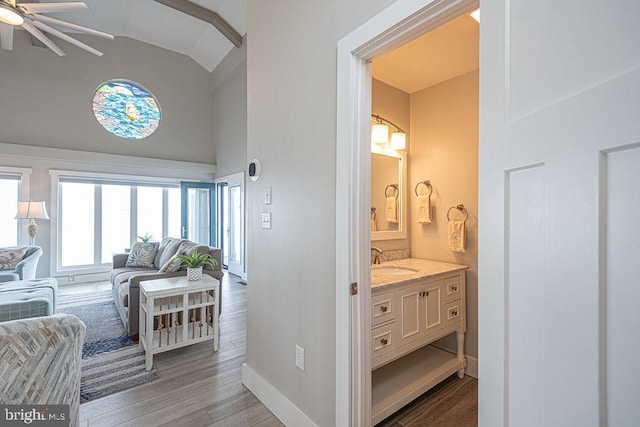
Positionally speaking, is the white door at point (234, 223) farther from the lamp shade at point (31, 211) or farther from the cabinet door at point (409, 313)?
the cabinet door at point (409, 313)

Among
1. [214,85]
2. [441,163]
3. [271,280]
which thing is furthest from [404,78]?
[214,85]

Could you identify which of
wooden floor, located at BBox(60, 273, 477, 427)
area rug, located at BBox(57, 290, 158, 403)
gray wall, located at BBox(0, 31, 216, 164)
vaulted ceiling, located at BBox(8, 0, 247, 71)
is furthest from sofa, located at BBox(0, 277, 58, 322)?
vaulted ceiling, located at BBox(8, 0, 247, 71)

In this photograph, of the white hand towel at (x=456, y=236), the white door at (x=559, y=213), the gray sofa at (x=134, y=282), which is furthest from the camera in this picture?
the gray sofa at (x=134, y=282)

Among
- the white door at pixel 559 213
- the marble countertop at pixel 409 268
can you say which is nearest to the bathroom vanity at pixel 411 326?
the marble countertop at pixel 409 268

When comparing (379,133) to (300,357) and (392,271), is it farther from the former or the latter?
(300,357)

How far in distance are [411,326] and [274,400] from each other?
40.0 inches

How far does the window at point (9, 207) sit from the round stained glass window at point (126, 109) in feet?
5.80

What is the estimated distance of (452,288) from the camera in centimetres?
231

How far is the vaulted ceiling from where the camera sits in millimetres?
4941

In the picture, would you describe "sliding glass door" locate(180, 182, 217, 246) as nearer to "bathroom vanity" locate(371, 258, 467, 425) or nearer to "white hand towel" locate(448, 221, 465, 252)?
"bathroom vanity" locate(371, 258, 467, 425)

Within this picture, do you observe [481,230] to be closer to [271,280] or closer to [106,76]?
[271,280]

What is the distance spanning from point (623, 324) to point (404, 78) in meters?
2.63

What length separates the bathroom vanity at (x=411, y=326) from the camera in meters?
1.76

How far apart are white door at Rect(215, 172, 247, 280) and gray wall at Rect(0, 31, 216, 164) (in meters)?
1.21
